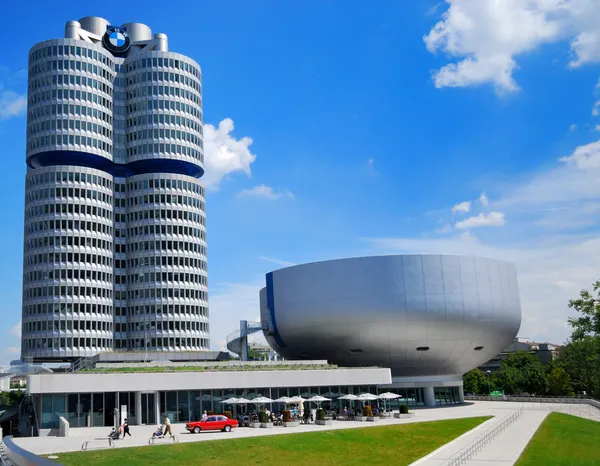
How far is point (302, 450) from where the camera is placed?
45.5 metres

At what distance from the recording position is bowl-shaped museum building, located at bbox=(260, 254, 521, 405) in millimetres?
83750

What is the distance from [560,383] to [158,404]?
90320 millimetres

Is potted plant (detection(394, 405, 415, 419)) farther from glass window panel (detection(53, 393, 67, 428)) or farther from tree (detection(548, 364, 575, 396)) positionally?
tree (detection(548, 364, 575, 396))

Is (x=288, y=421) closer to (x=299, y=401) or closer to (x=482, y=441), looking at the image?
(x=299, y=401)

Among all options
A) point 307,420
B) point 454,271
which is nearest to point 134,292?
point 454,271

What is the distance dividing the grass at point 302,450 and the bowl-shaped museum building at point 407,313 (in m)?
27.7

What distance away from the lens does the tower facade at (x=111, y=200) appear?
11700cm

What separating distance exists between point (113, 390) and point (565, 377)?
95.1 meters

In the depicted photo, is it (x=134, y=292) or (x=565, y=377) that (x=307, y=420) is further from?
(x=565, y=377)

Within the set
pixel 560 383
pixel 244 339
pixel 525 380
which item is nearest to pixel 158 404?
pixel 244 339

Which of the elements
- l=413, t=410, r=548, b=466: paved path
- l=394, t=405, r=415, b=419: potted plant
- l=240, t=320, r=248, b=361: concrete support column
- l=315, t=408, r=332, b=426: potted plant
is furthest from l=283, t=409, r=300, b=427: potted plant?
l=240, t=320, r=248, b=361: concrete support column

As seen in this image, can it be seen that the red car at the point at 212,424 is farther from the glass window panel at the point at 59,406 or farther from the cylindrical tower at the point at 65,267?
the cylindrical tower at the point at 65,267

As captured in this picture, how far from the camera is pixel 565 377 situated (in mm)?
124875

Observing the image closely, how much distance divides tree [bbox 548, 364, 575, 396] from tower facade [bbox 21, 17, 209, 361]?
66.5 m
